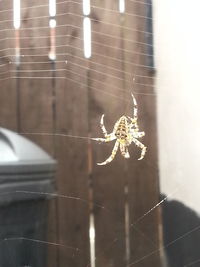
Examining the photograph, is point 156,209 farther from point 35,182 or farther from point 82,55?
point 82,55

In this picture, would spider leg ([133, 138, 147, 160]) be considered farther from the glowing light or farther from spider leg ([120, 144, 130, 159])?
the glowing light

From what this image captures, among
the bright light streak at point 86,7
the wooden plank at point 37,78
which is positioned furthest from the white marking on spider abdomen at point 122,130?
the bright light streak at point 86,7

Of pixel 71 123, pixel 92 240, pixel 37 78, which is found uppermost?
pixel 37 78

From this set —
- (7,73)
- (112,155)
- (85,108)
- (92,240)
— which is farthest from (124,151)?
(7,73)

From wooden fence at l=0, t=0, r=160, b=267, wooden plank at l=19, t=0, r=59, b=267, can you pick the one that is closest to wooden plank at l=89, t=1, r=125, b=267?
wooden fence at l=0, t=0, r=160, b=267

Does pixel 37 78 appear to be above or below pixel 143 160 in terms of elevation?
above

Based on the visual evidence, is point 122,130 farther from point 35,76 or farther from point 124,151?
point 35,76
